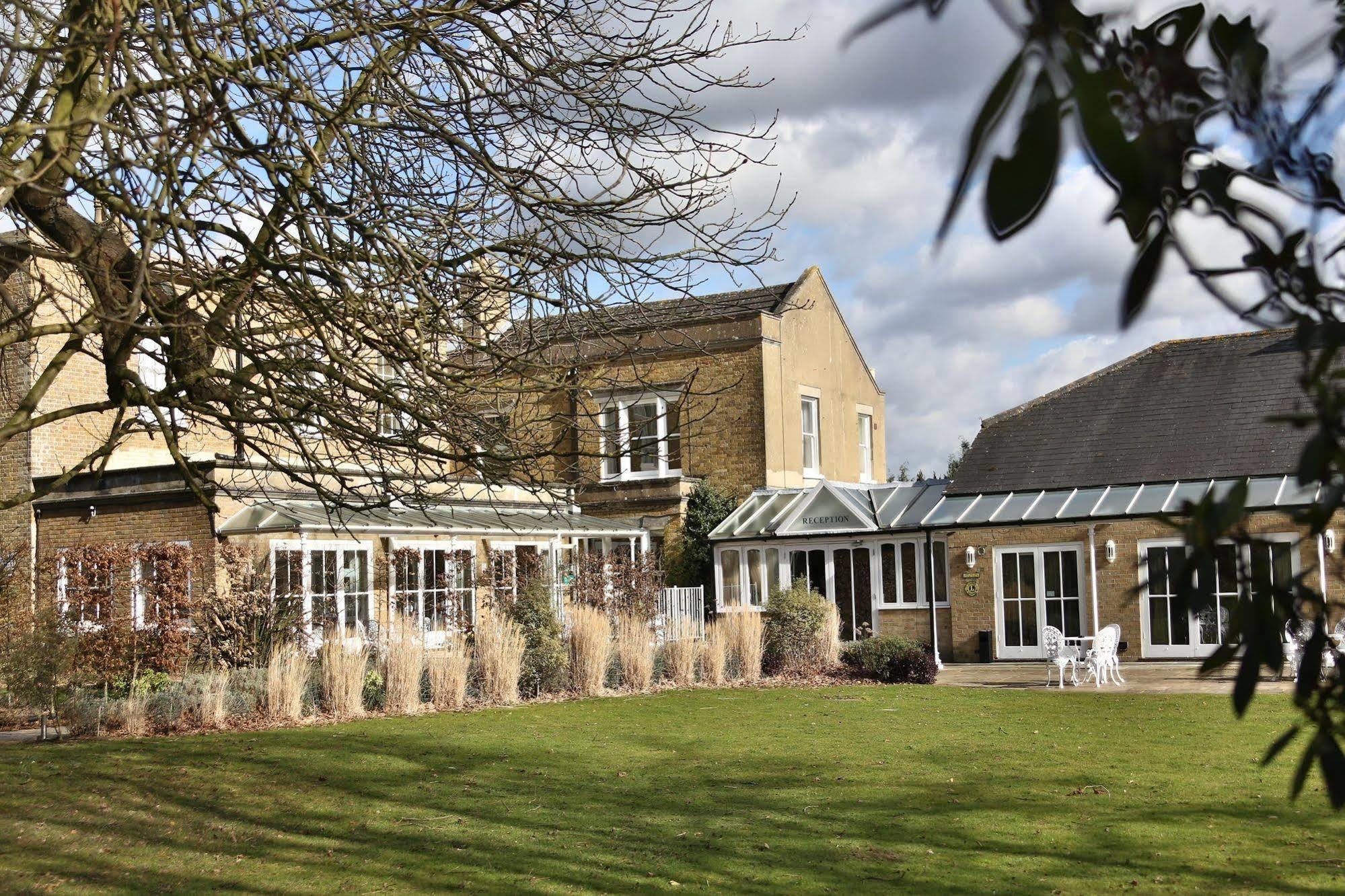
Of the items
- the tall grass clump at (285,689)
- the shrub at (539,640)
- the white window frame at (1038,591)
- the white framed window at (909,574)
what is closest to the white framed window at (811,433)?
the white framed window at (909,574)

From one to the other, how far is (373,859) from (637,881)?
1.85 meters

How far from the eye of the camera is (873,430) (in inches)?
1340

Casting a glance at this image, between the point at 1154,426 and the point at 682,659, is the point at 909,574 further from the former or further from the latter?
the point at 682,659

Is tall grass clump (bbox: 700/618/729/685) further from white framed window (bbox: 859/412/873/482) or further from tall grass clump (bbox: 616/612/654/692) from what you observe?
white framed window (bbox: 859/412/873/482)

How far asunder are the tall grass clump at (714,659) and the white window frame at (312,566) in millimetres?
5302

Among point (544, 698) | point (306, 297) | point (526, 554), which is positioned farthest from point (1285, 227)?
point (526, 554)

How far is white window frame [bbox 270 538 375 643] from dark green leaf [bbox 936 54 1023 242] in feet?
57.0

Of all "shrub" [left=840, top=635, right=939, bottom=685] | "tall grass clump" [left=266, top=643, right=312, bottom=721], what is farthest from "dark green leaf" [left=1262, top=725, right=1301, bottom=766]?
"shrub" [left=840, top=635, right=939, bottom=685]

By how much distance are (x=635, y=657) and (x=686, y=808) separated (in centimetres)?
982

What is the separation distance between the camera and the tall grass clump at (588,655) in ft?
62.5

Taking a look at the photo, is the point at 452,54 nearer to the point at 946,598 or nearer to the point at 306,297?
the point at 306,297

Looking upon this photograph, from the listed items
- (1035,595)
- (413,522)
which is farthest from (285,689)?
(1035,595)

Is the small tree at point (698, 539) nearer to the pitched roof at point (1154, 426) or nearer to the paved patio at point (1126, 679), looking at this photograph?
the pitched roof at point (1154, 426)

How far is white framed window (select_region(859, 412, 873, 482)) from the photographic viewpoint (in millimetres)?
33406
